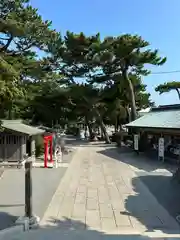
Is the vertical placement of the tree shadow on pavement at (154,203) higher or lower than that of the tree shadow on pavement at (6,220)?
lower

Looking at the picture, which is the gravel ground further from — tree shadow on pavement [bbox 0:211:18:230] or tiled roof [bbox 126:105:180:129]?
tiled roof [bbox 126:105:180:129]

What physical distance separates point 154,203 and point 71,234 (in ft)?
14.0

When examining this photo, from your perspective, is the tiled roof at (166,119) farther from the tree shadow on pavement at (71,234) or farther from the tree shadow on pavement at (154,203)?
the tree shadow on pavement at (71,234)

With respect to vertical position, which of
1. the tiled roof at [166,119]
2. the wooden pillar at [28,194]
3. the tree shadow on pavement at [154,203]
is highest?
the tiled roof at [166,119]

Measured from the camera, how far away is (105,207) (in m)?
10.3


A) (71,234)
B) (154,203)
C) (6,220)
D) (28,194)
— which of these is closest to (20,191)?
(6,220)

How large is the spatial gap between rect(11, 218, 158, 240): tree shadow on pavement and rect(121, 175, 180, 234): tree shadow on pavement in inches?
47.5

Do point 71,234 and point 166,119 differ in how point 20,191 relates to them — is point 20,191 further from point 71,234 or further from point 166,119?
point 166,119

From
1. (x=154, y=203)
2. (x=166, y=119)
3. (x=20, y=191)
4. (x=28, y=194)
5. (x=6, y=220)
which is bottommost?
(x=154, y=203)

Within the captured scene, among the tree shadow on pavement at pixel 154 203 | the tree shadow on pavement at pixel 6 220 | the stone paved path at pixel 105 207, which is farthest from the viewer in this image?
the tree shadow on pavement at pixel 154 203

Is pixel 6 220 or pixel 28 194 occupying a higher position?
pixel 28 194

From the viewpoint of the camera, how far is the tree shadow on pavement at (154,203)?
8797 mm

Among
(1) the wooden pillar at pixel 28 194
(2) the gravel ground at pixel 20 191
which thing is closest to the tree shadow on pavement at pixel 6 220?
(2) the gravel ground at pixel 20 191

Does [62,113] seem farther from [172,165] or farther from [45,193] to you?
[45,193]
